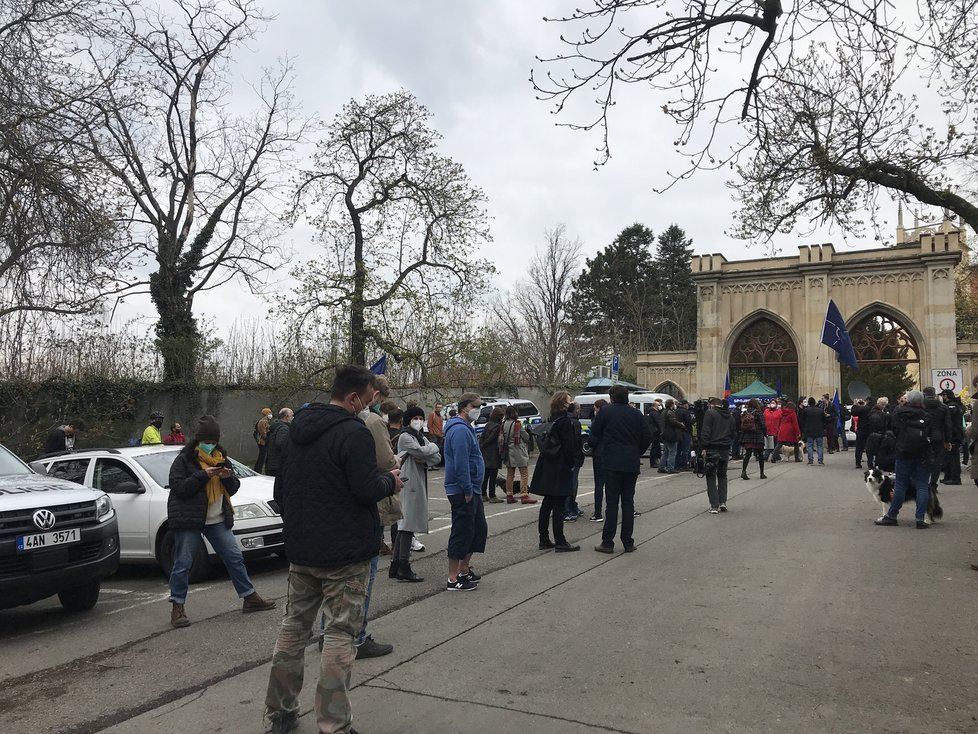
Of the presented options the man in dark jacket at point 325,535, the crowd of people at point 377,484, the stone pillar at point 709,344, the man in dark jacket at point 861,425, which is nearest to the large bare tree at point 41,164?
the crowd of people at point 377,484

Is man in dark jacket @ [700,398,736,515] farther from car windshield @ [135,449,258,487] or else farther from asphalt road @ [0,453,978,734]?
car windshield @ [135,449,258,487]

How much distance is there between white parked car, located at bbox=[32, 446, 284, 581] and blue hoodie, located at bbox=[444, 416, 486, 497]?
7.84ft

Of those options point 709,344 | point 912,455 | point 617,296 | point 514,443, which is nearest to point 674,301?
point 617,296

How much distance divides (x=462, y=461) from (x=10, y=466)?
15.5ft

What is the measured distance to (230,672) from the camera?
16.9ft

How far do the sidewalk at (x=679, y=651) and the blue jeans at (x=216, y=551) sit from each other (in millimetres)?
1337

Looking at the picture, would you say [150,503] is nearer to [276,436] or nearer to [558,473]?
[276,436]

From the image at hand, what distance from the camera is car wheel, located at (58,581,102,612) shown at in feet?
23.2

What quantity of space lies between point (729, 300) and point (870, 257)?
7072 millimetres

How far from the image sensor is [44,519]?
6492mm

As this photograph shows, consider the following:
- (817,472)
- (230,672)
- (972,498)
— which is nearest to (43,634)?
(230,672)

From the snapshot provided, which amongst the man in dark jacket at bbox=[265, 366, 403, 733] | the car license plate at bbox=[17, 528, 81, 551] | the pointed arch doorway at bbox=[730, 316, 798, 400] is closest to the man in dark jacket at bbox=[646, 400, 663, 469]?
→ the car license plate at bbox=[17, 528, 81, 551]

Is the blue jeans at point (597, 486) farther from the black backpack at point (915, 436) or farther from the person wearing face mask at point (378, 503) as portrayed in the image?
the black backpack at point (915, 436)

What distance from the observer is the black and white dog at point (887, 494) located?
10492 millimetres
